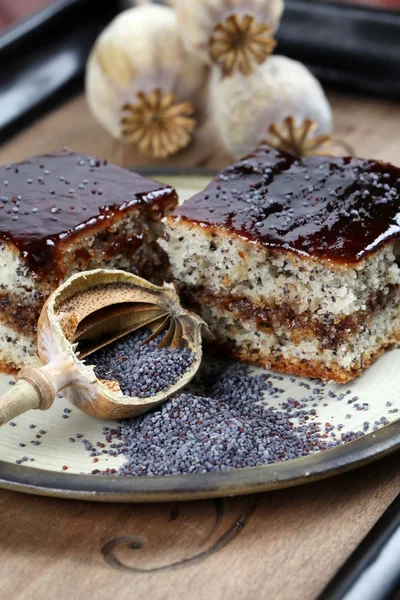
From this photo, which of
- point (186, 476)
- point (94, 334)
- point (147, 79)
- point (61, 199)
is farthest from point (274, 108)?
point (186, 476)

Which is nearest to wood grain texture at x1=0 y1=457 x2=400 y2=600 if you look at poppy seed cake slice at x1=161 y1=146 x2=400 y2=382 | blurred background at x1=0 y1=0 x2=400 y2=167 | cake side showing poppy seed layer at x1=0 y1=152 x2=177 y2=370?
poppy seed cake slice at x1=161 y1=146 x2=400 y2=382

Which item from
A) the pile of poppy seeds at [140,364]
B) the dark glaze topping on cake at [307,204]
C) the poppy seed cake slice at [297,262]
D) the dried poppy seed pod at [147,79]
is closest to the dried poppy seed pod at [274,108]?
the dried poppy seed pod at [147,79]

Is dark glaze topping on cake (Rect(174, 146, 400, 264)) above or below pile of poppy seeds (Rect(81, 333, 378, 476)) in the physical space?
above

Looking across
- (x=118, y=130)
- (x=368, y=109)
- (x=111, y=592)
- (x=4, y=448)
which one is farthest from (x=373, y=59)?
(x=111, y=592)

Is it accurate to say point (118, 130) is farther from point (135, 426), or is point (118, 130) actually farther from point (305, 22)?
point (135, 426)

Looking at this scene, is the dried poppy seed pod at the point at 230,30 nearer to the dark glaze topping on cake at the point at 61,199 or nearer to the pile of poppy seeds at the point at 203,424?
the dark glaze topping on cake at the point at 61,199

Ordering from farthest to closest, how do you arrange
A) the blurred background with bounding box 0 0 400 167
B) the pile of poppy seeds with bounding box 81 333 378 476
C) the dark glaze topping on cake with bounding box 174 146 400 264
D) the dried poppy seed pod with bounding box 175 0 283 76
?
the blurred background with bounding box 0 0 400 167, the dried poppy seed pod with bounding box 175 0 283 76, the dark glaze topping on cake with bounding box 174 146 400 264, the pile of poppy seeds with bounding box 81 333 378 476

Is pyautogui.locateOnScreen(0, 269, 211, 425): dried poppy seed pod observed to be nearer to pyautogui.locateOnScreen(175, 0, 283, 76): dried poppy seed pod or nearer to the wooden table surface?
the wooden table surface
